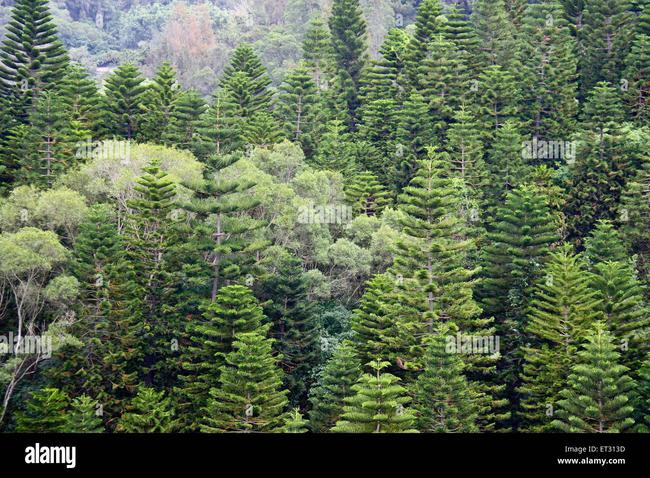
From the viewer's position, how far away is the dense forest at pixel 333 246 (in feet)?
127

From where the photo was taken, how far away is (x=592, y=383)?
36.4 metres

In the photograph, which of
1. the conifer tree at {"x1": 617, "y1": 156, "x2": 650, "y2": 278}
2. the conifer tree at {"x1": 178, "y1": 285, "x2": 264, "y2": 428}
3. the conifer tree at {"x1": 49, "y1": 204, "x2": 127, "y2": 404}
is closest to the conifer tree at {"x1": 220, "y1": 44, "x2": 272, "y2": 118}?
the conifer tree at {"x1": 49, "y1": 204, "x2": 127, "y2": 404}

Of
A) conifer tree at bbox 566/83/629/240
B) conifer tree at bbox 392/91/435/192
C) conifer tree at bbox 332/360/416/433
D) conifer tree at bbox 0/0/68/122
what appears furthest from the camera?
conifer tree at bbox 0/0/68/122

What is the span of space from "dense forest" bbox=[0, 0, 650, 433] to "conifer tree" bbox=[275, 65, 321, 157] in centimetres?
13

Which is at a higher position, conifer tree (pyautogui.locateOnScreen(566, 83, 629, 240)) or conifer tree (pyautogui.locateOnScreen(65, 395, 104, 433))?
conifer tree (pyautogui.locateOnScreen(566, 83, 629, 240))

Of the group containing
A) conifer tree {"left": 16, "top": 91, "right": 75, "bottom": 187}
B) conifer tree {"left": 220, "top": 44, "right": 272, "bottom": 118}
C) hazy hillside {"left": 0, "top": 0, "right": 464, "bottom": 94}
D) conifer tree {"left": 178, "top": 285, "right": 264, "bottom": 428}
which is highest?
hazy hillside {"left": 0, "top": 0, "right": 464, "bottom": 94}

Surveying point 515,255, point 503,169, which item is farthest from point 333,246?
point 503,169

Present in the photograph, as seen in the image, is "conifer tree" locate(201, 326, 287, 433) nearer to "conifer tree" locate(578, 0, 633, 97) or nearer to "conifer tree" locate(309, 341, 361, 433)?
"conifer tree" locate(309, 341, 361, 433)

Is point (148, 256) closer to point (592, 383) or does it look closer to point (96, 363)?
point (96, 363)

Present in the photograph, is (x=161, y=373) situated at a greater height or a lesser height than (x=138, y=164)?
lesser

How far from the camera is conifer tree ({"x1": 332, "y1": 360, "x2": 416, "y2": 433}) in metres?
35.3

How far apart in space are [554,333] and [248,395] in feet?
36.2
